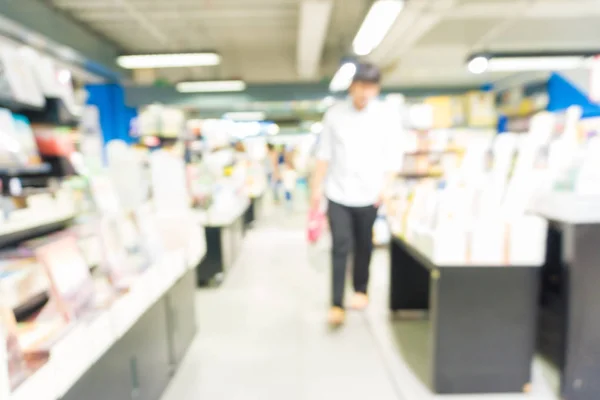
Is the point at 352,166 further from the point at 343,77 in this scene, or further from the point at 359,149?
the point at 343,77

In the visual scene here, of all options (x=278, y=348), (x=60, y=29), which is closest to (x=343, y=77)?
(x=60, y=29)

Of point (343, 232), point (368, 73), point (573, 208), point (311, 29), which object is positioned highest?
point (311, 29)

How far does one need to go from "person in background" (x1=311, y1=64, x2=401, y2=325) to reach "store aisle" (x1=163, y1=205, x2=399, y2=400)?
285mm

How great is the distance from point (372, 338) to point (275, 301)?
984mm

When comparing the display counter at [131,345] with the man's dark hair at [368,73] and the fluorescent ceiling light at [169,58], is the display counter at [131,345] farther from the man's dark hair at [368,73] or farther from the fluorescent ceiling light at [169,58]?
the fluorescent ceiling light at [169,58]

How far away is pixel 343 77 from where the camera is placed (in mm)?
7613

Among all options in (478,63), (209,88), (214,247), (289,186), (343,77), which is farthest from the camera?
(289,186)

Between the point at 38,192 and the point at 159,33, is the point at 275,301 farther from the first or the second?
the point at 159,33

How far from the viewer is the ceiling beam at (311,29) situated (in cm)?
497

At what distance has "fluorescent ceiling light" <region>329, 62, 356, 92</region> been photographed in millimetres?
6630

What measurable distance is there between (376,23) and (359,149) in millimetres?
2535

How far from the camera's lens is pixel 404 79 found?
33.8ft

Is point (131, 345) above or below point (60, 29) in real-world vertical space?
below

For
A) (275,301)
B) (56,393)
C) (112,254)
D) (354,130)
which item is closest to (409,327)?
(275,301)
